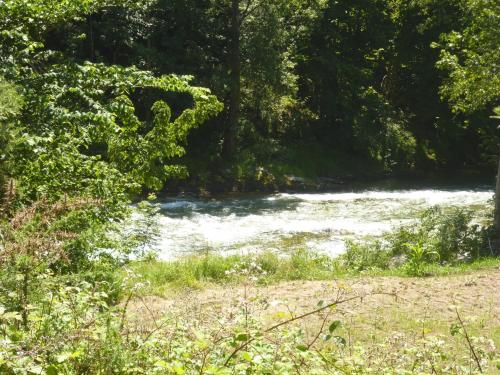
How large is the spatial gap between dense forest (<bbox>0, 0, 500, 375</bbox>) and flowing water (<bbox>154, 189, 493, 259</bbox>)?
1346 millimetres

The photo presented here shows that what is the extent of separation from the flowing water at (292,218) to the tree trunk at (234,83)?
3.30 meters

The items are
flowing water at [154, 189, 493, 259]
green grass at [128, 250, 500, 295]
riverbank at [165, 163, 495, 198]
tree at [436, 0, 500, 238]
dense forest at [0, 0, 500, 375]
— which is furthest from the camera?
riverbank at [165, 163, 495, 198]

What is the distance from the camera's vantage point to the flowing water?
1457 centimetres

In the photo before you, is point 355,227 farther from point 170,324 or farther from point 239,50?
point 170,324

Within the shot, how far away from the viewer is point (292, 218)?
17188 millimetres

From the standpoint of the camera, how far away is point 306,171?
22.7 meters

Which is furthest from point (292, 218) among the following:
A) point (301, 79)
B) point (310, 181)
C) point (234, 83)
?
point (301, 79)

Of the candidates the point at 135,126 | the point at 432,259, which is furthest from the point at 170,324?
the point at 432,259

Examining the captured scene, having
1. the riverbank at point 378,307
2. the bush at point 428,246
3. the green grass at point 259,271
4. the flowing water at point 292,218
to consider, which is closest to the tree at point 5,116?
the riverbank at point 378,307

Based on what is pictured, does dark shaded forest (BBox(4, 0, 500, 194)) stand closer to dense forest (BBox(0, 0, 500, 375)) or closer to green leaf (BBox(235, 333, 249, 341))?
dense forest (BBox(0, 0, 500, 375))

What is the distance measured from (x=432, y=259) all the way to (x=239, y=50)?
1190cm

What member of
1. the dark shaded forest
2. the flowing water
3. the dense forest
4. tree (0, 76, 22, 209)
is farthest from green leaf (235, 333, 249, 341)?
the dark shaded forest

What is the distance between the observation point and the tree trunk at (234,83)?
69.4 feet

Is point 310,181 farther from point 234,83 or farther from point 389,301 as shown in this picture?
point 389,301
